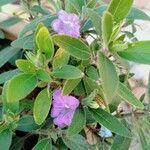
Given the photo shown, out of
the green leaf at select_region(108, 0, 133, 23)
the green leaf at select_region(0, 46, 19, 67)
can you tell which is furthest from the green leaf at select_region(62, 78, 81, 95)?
the green leaf at select_region(0, 46, 19, 67)

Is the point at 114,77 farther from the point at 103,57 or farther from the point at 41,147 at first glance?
the point at 41,147

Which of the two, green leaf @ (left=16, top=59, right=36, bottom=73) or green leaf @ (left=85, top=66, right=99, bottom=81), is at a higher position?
green leaf @ (left=16, top=59, right=36, bottom=73)

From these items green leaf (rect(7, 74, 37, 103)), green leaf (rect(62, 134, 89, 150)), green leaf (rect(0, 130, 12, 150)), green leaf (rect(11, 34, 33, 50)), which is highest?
green leaf (rect(7, 74, 37, 103))

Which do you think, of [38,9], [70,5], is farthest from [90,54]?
[38,9]

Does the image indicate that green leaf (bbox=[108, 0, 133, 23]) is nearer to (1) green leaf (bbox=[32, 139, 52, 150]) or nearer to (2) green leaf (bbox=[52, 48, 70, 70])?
(2) green leaf (bbox=[52, 48, 70, 70])

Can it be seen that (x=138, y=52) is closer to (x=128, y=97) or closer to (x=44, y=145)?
(x=128, y=97)

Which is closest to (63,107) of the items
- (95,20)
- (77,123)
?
(77,123)

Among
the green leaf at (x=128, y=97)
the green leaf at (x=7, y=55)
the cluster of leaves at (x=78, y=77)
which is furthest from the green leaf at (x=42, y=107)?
the green leaf at (x=7, y=55)
